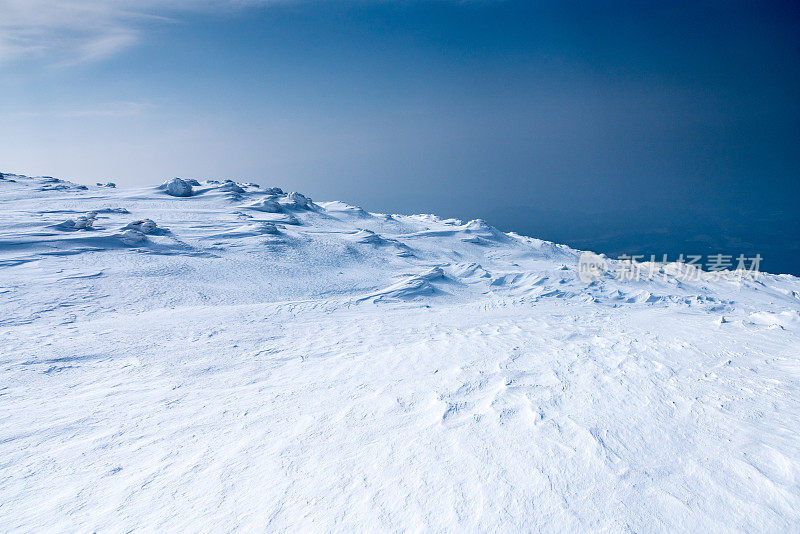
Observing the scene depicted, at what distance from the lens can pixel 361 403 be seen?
138 inches

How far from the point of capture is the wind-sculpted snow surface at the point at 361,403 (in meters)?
2.37

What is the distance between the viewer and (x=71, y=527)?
2.22m

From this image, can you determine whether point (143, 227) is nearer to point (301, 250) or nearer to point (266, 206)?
point (301, 250)

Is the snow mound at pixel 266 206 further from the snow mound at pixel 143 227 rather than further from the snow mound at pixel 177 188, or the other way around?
the snow mound at pixel 143 227

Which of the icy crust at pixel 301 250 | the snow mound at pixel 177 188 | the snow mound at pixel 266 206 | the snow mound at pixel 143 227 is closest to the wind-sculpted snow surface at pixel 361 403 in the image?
the icy crust at pixel 301 250

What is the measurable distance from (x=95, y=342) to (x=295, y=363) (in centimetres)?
229

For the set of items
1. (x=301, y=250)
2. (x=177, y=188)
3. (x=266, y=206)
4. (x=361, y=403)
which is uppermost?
(x=177, y=188)

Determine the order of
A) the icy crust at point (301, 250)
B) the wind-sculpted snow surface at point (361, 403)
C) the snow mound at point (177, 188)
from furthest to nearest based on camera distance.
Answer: the snow mound at point (177, 188)
the icy crust at point (301, 250)
the wind-sculpted snow surface at point (361, 403)

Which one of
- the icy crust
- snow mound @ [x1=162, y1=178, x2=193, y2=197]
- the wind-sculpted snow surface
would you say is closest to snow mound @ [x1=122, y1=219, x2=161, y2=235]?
the icy crust

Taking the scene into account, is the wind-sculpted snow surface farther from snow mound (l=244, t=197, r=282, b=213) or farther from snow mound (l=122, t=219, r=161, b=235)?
snow mound (l=244, t=197, r=282, b=213)

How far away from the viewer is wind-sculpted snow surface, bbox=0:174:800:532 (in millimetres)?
2369

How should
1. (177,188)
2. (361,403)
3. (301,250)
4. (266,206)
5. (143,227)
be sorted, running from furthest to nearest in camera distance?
(177,188), (266,206), (301,250), (143,227), (361,403)

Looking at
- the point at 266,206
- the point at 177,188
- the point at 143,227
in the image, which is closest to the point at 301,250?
the point at 143,227

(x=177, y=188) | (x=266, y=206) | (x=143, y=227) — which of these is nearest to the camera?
(x=143, y=227)
